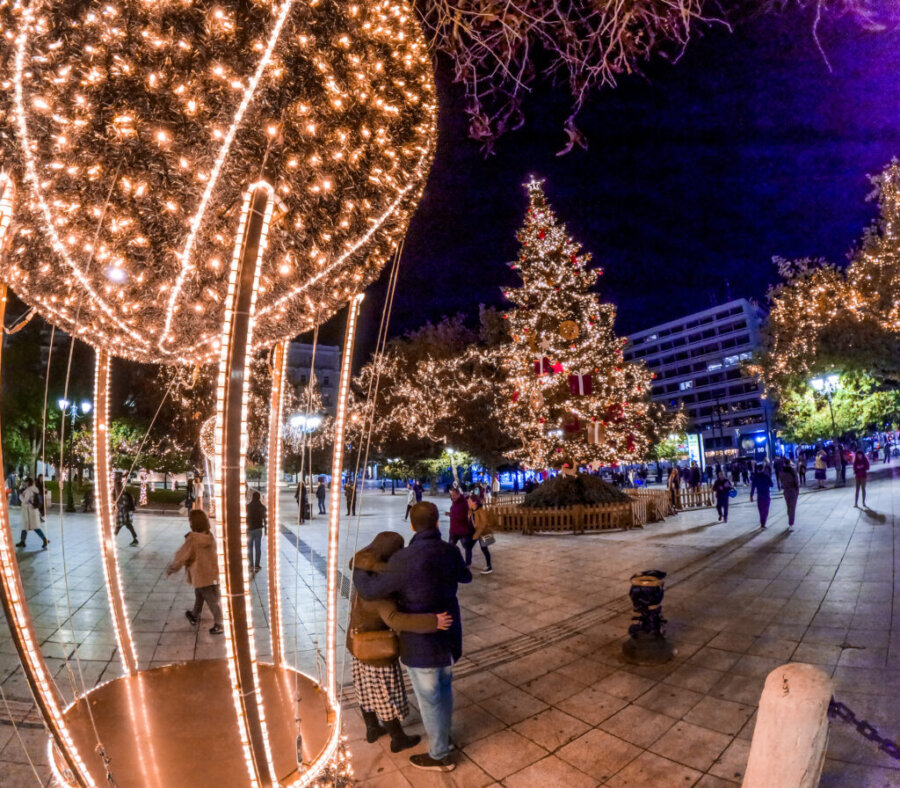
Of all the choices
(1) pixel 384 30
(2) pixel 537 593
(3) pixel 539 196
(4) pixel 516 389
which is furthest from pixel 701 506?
(1) pixel 384 30

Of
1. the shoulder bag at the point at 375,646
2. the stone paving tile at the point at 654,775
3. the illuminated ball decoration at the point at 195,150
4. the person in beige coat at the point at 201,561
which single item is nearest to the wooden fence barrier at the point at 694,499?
the person in beige coat at the point at 201,561

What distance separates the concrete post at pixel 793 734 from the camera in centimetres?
271

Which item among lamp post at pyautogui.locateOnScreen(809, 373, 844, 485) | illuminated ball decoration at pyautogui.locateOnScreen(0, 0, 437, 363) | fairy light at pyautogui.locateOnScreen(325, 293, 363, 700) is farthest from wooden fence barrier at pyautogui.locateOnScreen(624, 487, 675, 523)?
illuminated ball decoration at pyautogui.locateOnScreen(0, 0, 437, 363)

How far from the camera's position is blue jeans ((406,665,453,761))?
3562 millimetres

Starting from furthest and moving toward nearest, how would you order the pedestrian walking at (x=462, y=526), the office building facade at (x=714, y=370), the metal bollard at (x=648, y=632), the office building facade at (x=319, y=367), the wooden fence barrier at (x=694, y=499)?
1. the office building facade at (x=714, y=370)
2. the office building facade at (x=319, y=367)
3. the wooden fence barrier at (x=694, y=499)
4. the pedestrian walking at (x=462, y=526)
5. the metal bollard at (x=648, y=632)

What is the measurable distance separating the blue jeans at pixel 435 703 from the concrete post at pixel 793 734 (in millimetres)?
1802

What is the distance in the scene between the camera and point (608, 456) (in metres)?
17.8

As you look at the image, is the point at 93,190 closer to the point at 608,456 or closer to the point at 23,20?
the point at 23,20

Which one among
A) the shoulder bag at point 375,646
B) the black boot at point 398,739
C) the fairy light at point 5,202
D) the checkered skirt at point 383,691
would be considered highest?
the fairy light at point 5,202

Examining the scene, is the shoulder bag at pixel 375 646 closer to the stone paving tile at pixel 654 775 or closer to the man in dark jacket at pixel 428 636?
the man in dark jacket at pixel 428 636

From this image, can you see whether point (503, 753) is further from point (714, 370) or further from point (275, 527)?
point (714, 370)

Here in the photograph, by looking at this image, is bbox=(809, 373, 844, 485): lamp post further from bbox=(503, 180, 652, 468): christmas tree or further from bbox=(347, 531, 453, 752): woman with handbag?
bbox=(347, 531, 453, 752): woman with handbag

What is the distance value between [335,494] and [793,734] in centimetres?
274

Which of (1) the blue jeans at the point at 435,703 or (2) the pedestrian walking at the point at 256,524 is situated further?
(2) the pedestrian walking at the point at 256,524
